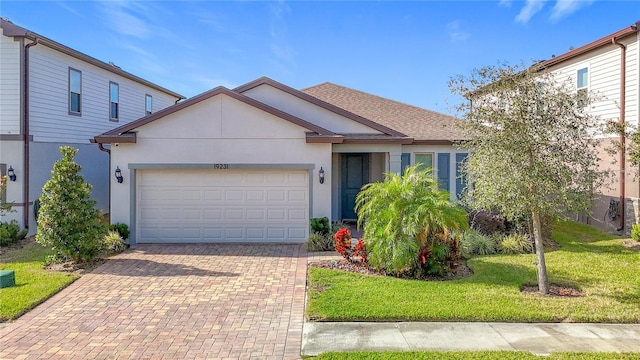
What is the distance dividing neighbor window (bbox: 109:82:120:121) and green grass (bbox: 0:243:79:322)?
8107mm

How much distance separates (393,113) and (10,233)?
45.8ft

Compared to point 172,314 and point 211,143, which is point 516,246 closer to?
point 172,314

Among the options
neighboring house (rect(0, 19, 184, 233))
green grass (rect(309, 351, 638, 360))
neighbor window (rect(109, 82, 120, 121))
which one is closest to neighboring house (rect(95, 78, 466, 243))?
neighboring house (rect(0, 19, 184, 233))

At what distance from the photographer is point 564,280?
8867 millimetres

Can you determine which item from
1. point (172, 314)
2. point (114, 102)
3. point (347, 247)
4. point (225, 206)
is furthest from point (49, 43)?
point (347, 247)

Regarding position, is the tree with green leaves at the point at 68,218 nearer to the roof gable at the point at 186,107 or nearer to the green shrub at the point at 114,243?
the green shrub at the point at 114,243

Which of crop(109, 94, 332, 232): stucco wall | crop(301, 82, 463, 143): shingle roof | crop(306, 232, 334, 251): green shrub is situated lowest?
crop(306, 232, 334, 251): green shrub

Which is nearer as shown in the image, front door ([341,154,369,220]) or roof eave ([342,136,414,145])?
roof eave ([342,136,414,145])

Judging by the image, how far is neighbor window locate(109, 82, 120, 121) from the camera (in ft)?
59.6

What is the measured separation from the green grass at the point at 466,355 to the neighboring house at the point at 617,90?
8044mm

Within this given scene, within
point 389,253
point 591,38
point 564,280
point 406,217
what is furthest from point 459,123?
point 591,38

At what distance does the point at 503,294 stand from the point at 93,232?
9.33 m

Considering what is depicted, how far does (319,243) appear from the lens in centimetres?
1188

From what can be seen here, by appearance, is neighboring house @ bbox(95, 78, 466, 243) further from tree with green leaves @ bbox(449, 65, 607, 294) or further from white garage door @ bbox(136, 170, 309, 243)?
tree with green leaves @ bbox(449, 65, 607, 294)
